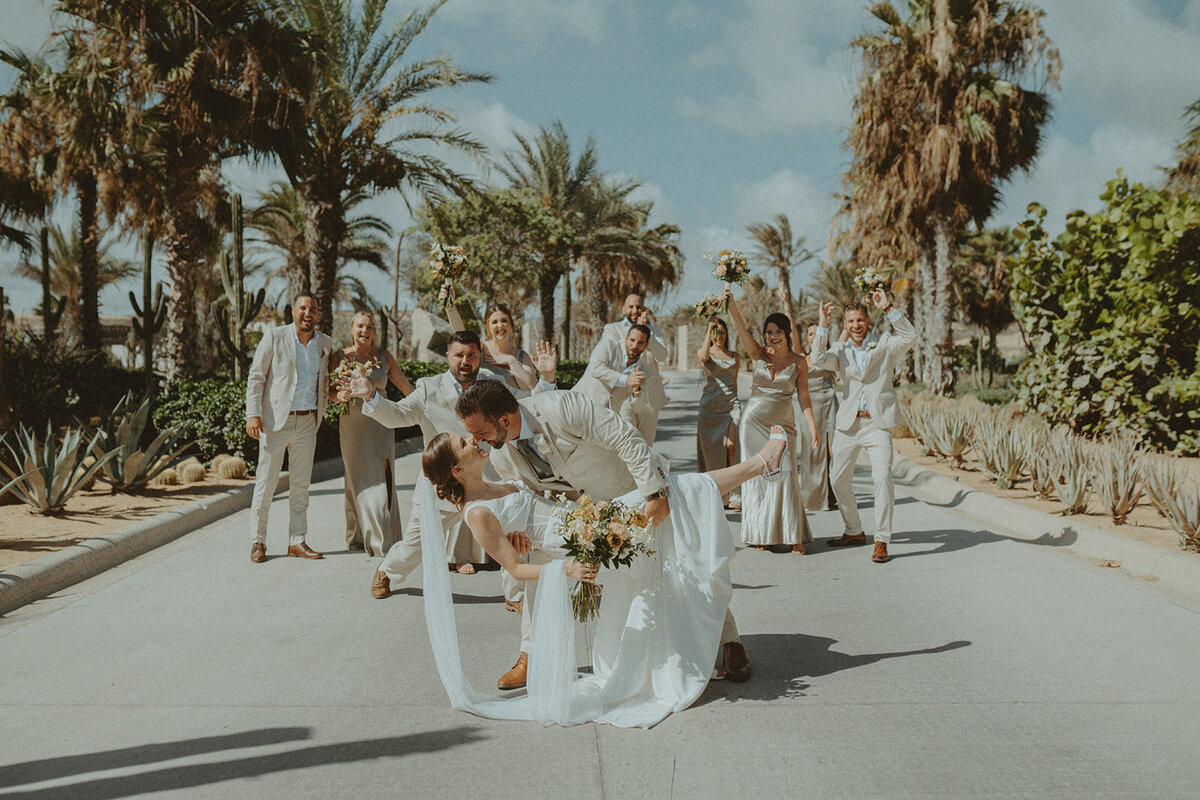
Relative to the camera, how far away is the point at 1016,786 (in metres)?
3.48

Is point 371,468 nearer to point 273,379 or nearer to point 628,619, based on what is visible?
point 273,379

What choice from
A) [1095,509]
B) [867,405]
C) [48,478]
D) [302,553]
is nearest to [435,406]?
[302,553]

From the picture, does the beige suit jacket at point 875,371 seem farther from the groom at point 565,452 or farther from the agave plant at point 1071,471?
the groom at point 565,452

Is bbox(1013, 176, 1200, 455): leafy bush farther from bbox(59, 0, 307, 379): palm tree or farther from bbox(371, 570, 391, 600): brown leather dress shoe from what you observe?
bbox(59, 0, 307, 379): palm tree

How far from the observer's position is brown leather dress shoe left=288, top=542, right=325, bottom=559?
770 cm

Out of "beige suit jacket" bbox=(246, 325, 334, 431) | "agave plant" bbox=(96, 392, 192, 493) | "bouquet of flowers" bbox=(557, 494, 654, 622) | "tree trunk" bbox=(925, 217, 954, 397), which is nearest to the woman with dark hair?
"beige suit jacket" bbox=(246, 325, 334, 431)

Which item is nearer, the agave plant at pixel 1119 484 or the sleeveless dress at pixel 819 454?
the agave plant at pixel 1119 484

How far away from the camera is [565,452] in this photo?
15.0 feet

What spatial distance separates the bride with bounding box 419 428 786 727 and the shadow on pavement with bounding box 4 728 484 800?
307 millimetres

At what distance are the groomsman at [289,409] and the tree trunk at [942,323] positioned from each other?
17.7m

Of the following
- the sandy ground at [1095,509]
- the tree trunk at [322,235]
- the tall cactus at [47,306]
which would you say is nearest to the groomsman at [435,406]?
the sandy ground at [1095,509]

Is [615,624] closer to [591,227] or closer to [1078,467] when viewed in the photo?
[1078,467]

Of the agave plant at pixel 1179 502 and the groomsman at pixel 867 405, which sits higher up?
the groomsman at pixel 867 405

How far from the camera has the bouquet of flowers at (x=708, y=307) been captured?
8.91m
